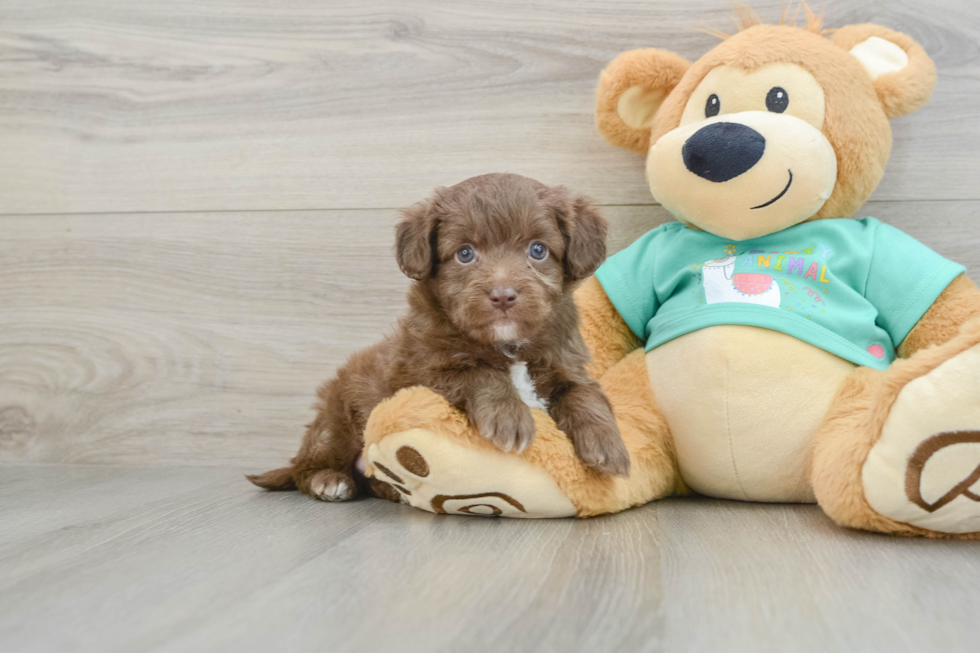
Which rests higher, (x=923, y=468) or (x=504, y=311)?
(x=504, y=311)

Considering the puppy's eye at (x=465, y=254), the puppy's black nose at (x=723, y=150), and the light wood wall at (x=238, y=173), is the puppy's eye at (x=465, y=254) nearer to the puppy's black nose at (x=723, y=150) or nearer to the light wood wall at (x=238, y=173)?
the puppy's black nose at (x=723, y=150)

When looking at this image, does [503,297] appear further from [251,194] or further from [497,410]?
[251,194]

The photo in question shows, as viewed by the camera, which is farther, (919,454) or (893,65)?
(893,65)

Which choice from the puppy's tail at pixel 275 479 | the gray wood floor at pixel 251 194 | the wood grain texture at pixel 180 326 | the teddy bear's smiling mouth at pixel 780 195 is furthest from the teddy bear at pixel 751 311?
the wood grain texture at pixel 180 326

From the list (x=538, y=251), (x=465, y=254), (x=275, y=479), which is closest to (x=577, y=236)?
(x=538, y=251)

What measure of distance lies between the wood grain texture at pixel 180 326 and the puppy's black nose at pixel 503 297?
2.84ft

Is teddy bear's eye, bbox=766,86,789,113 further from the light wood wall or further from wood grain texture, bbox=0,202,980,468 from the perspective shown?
wood grain texture, bbox=0,202,980,468

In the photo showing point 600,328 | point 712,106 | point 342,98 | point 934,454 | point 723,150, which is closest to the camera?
point 934,454

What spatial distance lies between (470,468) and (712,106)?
0.95 meters

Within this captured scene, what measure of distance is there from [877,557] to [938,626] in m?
0.27

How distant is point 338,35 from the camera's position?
83.7 inches

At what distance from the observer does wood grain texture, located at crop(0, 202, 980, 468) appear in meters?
2.14

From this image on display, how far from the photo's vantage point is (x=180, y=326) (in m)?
2.21

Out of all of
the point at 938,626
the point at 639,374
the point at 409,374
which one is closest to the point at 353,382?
the point at 409,374
